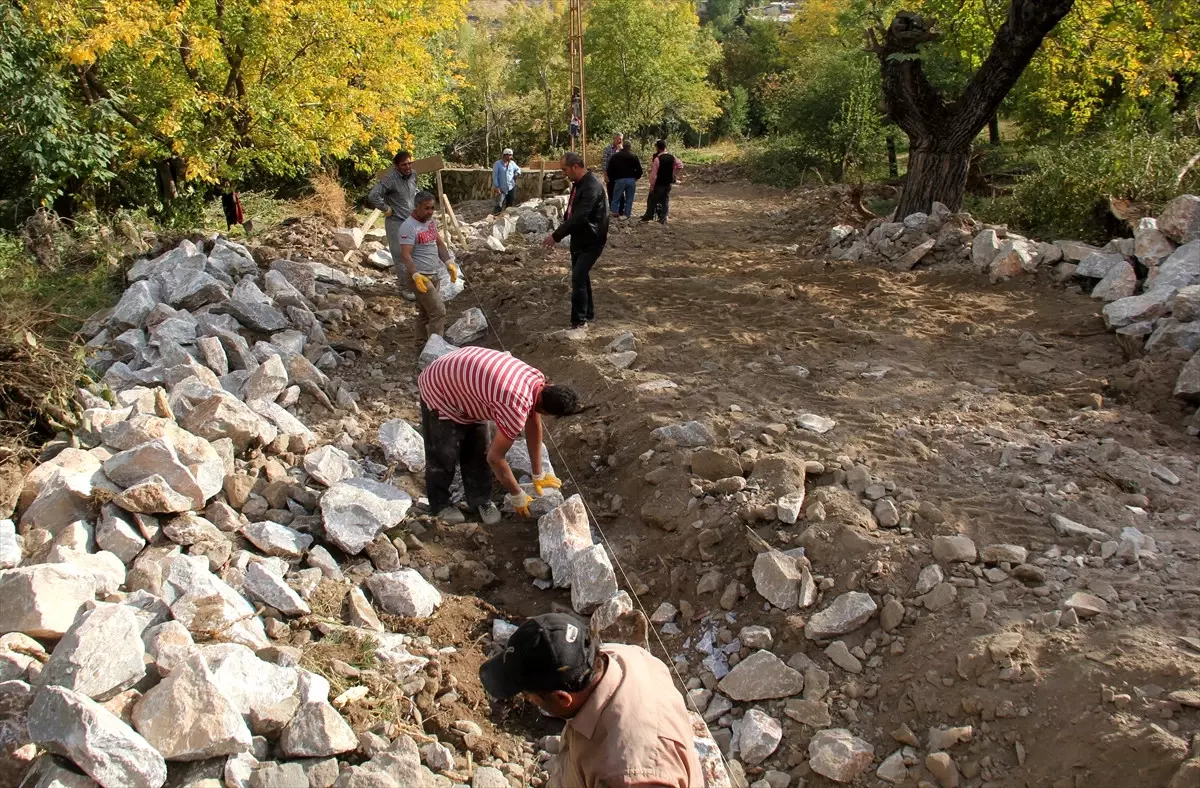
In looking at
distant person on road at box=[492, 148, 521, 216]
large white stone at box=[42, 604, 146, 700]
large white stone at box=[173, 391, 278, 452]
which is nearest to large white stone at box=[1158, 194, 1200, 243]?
large white stone at box=[173, 391, 278, 452]

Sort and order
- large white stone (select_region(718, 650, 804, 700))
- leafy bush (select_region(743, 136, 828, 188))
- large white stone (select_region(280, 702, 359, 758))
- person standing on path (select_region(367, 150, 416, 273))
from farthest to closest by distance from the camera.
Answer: leafy bush (select_region(743, 136, 828, 188))
person standing on path (select_region(367, 150, 416, 273))
large white stone (select_region(718, 650, 804, 700))
large white stone (select_region(280, 702, 359, 758))

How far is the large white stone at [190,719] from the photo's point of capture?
286 centimetres

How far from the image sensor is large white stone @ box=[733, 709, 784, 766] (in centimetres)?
350

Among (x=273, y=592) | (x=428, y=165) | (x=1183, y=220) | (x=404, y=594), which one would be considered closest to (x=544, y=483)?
(x=404, y=594)

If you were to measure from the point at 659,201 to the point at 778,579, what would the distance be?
33.1 feet

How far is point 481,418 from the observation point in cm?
477

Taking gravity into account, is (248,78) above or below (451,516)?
above

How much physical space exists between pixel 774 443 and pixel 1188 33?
10006 millimetres

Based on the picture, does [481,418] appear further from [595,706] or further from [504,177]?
[504,177]

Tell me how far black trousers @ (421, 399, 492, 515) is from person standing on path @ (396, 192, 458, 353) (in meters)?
2.40

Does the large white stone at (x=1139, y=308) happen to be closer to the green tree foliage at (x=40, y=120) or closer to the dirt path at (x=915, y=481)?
the dirt path at (x=915, y=481)

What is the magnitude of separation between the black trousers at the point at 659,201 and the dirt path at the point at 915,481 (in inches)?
178

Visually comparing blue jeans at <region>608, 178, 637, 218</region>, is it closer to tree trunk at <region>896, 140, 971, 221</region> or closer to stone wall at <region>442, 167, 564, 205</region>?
tree trunk at <region>896, 140, 971, 221</region>

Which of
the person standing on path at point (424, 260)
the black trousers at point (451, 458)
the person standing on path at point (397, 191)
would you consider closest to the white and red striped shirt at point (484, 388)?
the black trousers at point (451, 458)
